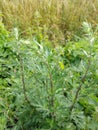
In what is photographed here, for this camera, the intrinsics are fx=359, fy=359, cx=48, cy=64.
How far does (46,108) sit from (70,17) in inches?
119

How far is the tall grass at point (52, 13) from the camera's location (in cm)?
466

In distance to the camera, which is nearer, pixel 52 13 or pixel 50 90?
pixel 50 90

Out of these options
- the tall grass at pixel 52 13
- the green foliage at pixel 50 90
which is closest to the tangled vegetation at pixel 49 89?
the green foliage at pixel 50 90

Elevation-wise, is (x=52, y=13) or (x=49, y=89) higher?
(x=52, y=13)

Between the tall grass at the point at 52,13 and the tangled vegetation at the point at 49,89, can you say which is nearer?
the tangled vegetation at the point at 49,89

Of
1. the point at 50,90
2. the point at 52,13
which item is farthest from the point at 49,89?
the point at 52,13

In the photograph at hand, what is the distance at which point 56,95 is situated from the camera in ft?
6.94

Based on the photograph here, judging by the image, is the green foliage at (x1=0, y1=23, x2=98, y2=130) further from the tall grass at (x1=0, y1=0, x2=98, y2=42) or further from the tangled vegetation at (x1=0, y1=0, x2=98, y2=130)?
the tall grass at (x1=0, y1=0, x2=98, y2=42)

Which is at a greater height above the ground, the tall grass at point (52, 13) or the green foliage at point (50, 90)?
the tall grass at point (52, 13)

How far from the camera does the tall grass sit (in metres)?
4.66

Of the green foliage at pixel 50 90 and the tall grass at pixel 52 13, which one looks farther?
the tall grass at pixel 52 13

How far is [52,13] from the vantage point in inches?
195

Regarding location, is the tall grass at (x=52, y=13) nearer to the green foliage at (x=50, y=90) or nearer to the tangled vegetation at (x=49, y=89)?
the tangled vegetation at (x=49, y=89)

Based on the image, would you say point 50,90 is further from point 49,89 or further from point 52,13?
point 52,13
